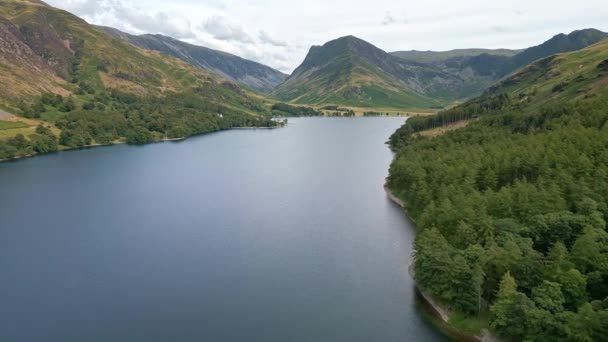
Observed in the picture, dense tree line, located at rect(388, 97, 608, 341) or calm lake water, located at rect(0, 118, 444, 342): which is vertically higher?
dense tree line, located at rect(388, 97, 608, 341)

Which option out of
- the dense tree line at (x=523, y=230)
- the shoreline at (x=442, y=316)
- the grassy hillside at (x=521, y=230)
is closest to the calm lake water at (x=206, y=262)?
the shoreline at (x=442, y=316)

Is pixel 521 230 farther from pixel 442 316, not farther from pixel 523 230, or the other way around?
pixel 442 316

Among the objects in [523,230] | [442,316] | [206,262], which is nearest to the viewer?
[442,316]

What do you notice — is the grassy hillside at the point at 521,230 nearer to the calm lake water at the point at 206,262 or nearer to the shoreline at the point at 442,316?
the shoreline at the point at 442,316

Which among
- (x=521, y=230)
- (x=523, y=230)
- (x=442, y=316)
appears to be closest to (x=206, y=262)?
(x=442, y=316)

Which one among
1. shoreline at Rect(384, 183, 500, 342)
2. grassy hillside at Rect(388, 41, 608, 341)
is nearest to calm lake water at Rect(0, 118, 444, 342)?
shoreline at Rect(384, 183, 500, 342)

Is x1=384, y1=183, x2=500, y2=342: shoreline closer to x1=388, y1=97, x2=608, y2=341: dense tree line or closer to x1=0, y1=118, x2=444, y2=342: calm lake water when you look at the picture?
x1=388, y1=97, x2=608, y2=341: dense tree line

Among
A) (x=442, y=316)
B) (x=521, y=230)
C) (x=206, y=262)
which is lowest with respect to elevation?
(x=442, y=316)
